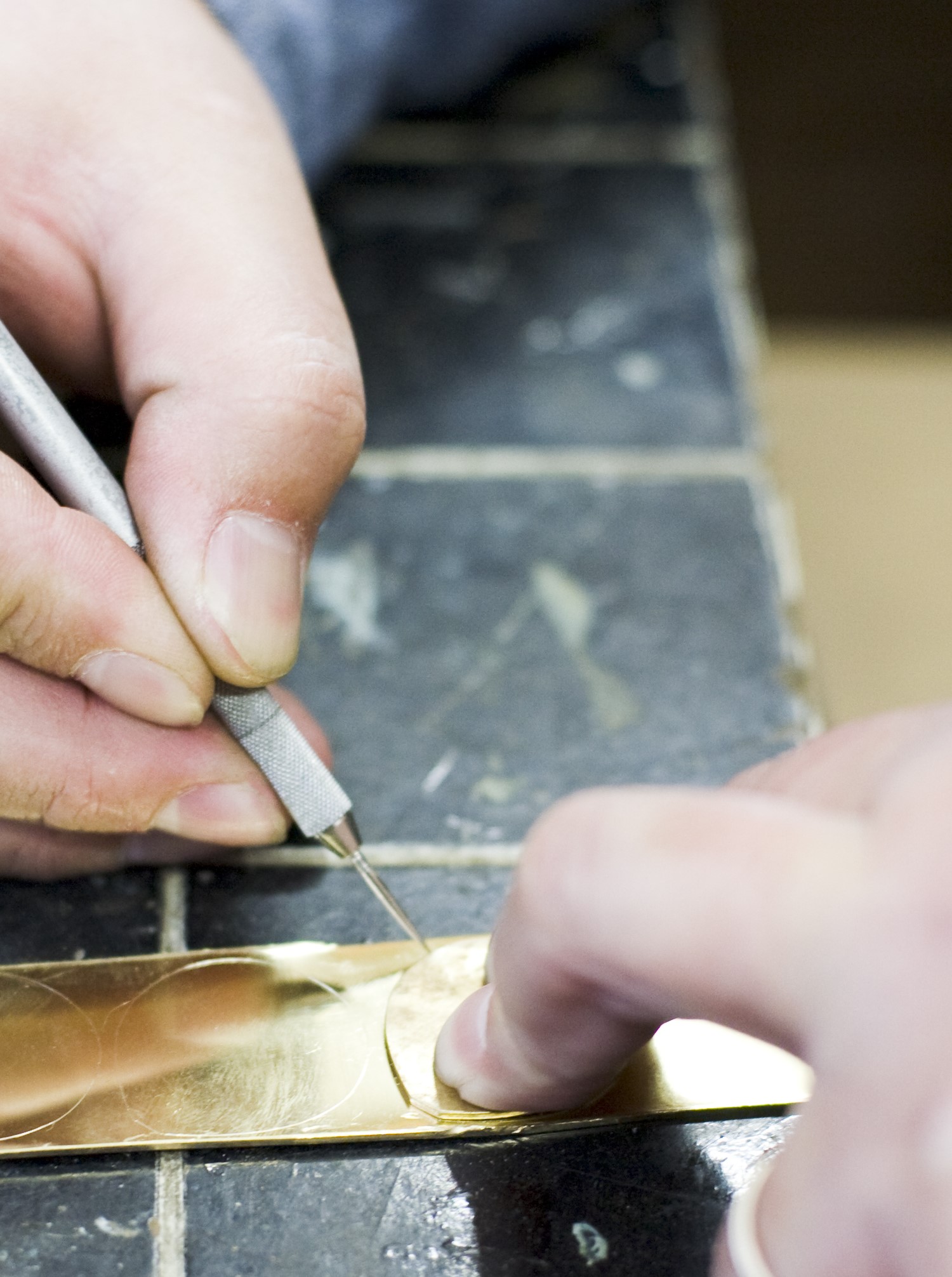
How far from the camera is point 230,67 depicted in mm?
517

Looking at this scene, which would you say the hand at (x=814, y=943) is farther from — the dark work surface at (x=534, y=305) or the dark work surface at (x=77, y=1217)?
the dark work surface at (x=534, y=305)

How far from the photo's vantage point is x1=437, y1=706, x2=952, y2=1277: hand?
9.4 inches

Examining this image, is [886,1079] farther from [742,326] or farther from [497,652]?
[742,326]

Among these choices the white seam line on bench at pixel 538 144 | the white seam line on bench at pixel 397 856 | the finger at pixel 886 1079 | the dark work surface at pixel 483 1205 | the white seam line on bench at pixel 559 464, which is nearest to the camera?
the finger at pixel 886 1079

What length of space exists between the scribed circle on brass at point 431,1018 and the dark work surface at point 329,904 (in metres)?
0.02

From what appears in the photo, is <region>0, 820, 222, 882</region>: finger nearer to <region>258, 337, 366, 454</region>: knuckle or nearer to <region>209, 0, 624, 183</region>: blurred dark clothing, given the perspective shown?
<region>258, 337, 366, 454</region>: knuckle

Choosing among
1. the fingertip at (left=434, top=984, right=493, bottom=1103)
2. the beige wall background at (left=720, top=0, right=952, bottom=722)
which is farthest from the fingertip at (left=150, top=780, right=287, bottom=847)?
the beige wall background at (left=720, top=0, right=952, bottom=722)

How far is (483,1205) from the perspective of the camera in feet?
1.14

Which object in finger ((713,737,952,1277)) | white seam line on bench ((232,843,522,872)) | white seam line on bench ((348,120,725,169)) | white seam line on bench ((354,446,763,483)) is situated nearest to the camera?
finger ((713,737,952,1277))

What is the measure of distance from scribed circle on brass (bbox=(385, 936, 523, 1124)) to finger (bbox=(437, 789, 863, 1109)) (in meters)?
0.05

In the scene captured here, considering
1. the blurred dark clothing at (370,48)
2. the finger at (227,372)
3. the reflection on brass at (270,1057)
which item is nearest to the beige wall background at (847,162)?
the blurred dark clothing at (370,48)

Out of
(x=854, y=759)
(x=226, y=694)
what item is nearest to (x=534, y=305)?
(x=226, y=694)

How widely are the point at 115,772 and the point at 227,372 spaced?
14 cm

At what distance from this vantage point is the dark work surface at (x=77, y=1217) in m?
0.33
